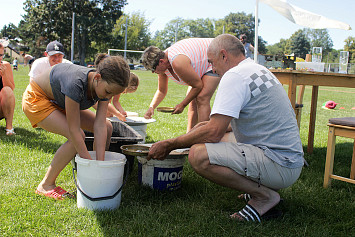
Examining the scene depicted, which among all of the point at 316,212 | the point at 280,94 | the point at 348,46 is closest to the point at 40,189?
the point at 280,94

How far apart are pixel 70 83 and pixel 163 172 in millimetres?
1073

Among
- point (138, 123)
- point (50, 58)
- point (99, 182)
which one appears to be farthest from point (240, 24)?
point (99, 182)

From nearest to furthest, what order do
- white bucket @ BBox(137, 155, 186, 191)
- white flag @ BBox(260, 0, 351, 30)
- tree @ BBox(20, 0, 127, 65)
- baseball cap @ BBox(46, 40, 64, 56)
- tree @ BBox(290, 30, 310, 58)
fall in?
white bucket @ BBox(137, 155, 186, 191)
baseball cap @ BBox(46, 40, 64, 56)
white flag @ BBox(260, 0, 351, 30)
tree @ BBox(20, 0, 127, 65)
tree @ BBox(290, 30, 310, 58)

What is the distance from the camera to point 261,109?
230cm

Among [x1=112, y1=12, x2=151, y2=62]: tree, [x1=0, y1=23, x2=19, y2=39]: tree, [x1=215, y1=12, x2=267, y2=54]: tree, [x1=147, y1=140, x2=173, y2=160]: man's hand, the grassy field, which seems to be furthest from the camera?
[x1=215, y1=12, x2=267, y2=54]: tree

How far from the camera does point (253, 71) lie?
2.30 m

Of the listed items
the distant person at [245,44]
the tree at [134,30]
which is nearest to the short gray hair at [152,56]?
the distant person at [245,44]

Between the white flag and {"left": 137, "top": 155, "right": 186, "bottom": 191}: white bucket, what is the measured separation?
156 inches

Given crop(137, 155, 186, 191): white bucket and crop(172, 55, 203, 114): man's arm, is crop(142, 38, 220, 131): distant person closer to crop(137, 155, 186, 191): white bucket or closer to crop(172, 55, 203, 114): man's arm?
crop(172, 55, 203, 114): man's arm

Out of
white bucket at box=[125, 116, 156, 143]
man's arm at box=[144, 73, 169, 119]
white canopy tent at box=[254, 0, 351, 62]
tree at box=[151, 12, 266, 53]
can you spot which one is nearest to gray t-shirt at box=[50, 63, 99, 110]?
white bucket at box=[125, 116, 156, 143]

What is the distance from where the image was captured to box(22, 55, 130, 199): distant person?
236 cm

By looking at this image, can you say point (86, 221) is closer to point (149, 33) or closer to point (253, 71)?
point (253, 71)

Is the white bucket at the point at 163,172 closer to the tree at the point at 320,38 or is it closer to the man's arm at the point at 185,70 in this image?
the man's arm at the point at 185,70

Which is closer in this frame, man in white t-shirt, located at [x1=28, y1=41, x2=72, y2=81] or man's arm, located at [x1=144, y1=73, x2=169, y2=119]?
man's arm, located at [x1=144, y1=73, x2=169, y2=119]
